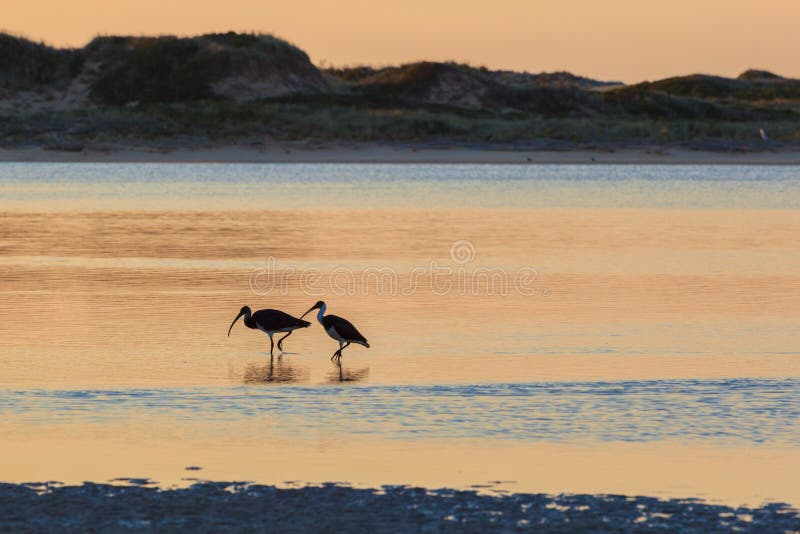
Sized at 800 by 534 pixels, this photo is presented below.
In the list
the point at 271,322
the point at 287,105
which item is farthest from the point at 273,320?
the point at 287,105

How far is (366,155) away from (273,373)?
159 ft

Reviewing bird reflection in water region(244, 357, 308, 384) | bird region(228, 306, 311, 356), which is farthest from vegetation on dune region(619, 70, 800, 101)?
bird reflection in water region(244, 357, 308, 384)

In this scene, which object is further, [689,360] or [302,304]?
[302,304]

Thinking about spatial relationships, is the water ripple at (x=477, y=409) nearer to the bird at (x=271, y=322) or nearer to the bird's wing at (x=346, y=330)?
the bird's wing at (x=346, y=330)

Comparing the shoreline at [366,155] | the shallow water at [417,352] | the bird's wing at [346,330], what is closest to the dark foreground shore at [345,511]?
the shallow water at [417,352]

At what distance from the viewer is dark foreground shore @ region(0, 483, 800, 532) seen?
8094mm

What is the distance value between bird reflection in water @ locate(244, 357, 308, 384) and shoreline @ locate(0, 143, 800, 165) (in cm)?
4643

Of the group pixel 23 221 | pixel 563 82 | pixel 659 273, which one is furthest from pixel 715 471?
pixel 563 82

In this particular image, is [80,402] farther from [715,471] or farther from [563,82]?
[563,82]

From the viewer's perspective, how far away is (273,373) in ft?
45.1

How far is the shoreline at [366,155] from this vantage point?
60.8 m

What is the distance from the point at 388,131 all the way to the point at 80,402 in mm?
54811

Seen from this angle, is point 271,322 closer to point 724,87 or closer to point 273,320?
point 273,320

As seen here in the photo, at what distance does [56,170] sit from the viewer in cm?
5428
